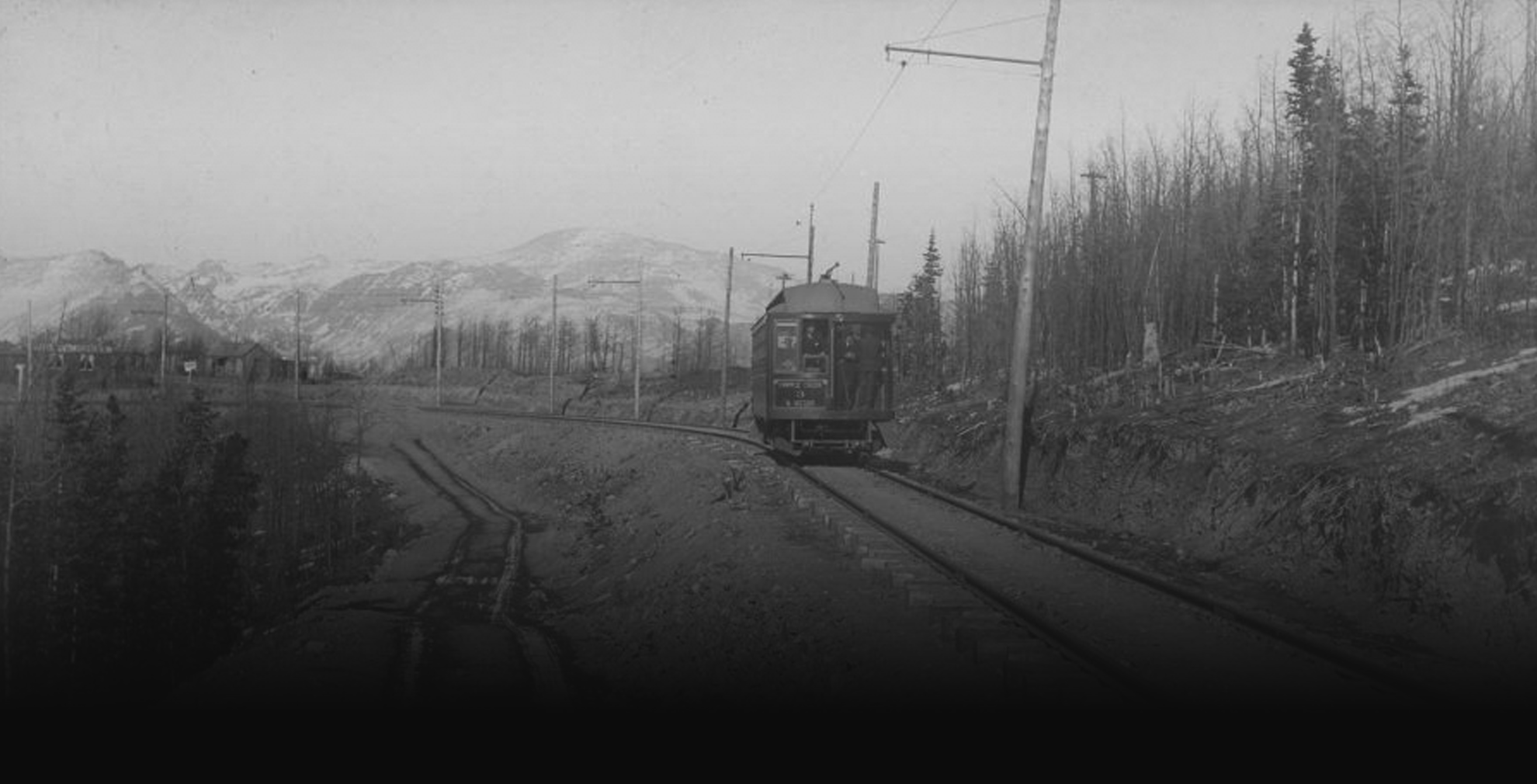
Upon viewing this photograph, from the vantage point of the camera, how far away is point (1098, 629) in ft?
32.2

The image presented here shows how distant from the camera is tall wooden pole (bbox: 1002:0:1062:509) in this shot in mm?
18953

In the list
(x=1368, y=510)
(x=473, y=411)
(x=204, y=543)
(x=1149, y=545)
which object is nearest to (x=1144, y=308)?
(x=1149, y=545)

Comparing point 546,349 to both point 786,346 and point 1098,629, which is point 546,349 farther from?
point 1098,629

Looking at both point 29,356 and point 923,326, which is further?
point 923,326

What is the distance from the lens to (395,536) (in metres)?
38.9

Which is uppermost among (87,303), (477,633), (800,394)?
(87,303)

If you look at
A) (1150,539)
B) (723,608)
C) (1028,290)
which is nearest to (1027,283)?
(1028,290)

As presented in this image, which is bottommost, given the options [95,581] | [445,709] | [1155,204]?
[95,581]

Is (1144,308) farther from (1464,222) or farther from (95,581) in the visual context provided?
(95,581)

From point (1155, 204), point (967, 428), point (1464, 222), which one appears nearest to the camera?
point (1464, 222)

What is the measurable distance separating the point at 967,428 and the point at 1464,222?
1179cm

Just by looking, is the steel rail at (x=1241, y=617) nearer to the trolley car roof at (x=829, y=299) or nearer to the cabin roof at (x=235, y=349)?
the trolley car roof at (x=829, y=299)

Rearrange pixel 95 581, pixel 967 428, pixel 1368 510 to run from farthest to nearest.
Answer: pixel 95 581, pixel 967 428, pixel 1368 510

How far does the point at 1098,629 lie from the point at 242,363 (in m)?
74.1
